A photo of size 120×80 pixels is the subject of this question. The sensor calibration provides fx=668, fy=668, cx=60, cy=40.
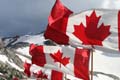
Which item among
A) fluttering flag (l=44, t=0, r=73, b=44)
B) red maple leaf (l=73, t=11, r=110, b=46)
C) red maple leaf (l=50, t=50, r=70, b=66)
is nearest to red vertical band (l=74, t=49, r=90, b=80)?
red maple leaf (l=50, t=50, r=70, b=66)

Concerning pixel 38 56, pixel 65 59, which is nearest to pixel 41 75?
pixel 38 56

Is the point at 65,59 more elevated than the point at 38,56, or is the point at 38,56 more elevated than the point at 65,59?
the point at 38,56

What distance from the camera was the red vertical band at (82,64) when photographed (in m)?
32.2

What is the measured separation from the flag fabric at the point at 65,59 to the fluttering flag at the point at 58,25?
1319 millimetres

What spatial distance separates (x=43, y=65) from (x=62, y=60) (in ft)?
10.3

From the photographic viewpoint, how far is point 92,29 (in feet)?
103

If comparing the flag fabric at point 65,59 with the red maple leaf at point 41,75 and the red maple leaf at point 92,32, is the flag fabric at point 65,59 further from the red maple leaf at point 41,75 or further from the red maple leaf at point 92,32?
the red maple leaf at point 41,75

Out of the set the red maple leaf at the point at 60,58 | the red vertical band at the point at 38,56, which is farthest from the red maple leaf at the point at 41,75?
the red maple leaf at the point at 60,58

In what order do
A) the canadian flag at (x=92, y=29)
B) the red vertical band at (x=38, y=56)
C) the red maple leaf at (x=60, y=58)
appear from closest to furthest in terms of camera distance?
1. the canadian flag at (x=92, y=29)
2. the red maple leaf at (x=60, y=58)
3. the red vertical band at (x=38, y=56)

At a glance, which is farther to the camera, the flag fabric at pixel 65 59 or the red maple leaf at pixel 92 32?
the flag fabric at pixel 65 59

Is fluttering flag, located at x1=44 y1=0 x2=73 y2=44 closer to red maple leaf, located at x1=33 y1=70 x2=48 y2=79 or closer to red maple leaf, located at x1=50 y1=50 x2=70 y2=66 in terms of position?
red maple leaf, located at x1=50 y1=50 x2=70 y2=66

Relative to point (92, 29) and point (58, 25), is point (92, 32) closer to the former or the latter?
point (92, 29)

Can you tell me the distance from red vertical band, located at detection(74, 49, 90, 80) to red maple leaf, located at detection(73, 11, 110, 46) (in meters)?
0.95

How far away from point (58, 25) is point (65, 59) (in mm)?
2547
